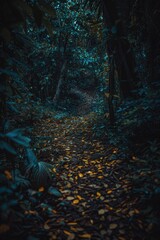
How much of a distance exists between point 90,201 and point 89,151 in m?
1.65

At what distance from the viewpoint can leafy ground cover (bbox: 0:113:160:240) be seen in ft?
6.24

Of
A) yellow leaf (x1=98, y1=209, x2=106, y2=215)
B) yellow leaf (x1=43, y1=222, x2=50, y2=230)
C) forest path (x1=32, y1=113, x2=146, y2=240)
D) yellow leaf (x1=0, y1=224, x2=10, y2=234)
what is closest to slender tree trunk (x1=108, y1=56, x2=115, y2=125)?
forest path (x1=32, y1=113, x2=146, y2=240)

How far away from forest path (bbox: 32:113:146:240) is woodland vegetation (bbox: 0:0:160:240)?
11mm

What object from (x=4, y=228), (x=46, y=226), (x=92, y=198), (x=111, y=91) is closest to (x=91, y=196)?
(x=92, y=198)

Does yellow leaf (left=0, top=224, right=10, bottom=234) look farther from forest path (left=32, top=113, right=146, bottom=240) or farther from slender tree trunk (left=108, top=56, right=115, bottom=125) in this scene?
slender tree trunk (left=108, top=56, right=115, bottom=125)

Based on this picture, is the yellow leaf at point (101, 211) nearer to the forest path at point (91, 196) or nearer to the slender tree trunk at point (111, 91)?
the forest path at point (91, 196)

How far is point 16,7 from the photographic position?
1293 millimetres

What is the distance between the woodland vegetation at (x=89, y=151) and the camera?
166 cm

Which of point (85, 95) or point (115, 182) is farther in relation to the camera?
point (85, 95)

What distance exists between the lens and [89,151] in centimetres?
414

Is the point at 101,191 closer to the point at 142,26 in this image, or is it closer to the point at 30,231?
the point at 30,231

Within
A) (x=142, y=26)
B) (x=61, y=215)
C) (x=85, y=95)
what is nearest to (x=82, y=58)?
(x=85, y=95)

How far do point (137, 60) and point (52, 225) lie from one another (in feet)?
12.8

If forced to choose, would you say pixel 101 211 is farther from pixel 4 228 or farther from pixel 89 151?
pixel 89 151
